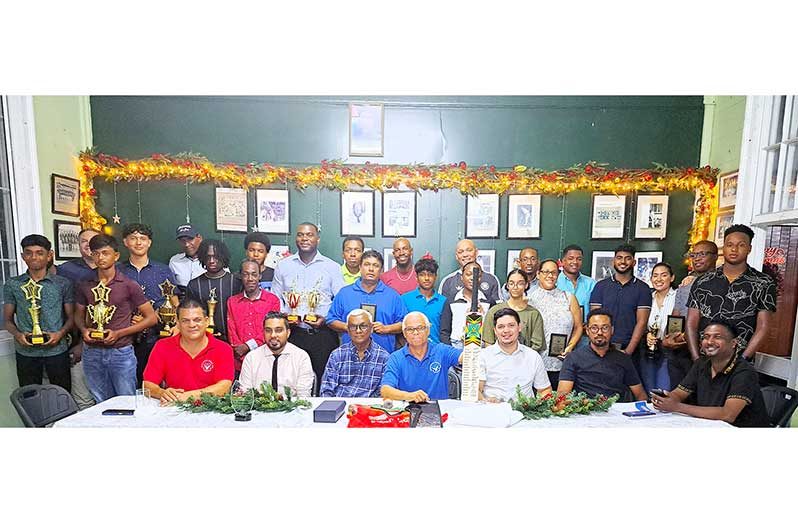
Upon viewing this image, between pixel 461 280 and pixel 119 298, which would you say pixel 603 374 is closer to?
pixel 461 280

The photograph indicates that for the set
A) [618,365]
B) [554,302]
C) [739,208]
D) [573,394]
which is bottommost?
[573,394]

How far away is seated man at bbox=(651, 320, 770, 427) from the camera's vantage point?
2.57m

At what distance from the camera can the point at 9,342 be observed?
273 cm

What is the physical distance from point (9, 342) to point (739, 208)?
4.53 metres

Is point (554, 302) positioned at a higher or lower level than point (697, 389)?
higher

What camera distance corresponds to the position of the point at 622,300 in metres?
2.78

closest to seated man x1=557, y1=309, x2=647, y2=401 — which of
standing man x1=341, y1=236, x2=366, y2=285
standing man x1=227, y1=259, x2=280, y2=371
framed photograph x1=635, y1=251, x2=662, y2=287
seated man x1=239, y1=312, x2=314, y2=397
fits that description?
framed photograph x1=635, y1=251, x2=662, y2=287

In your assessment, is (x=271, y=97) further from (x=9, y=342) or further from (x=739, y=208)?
(x=739, y=208)

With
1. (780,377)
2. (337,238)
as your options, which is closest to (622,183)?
(780,377)

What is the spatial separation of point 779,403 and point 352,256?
269cm

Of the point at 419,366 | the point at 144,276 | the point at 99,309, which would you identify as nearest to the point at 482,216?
the point at 419,366

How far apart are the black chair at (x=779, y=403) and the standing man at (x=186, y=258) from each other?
11.5 ft

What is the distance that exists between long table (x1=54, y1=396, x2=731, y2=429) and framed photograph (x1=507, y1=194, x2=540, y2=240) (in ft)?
3.44
